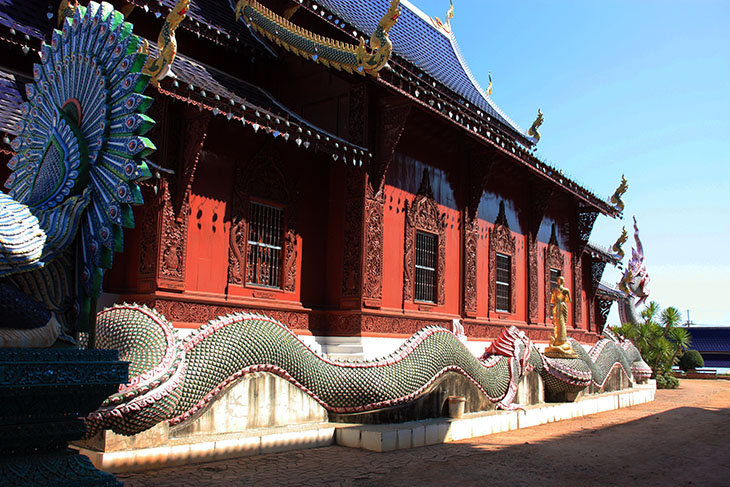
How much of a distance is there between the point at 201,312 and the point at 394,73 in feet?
15.1

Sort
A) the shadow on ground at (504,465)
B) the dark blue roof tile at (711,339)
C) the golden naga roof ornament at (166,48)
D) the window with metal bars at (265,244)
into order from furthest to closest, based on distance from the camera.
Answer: the dark blue roof tile at (711,339) → the window with metal bars at (265,244) → the golden naga roof ornament at (166,48) → the shadow on ground at (504,465)

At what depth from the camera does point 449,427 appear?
8.74 metres

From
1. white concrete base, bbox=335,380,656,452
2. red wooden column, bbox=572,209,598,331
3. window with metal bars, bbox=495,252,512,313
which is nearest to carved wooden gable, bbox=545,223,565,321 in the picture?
red wooden column, bbox=572,209,598,331

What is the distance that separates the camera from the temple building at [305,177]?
8.22 meters

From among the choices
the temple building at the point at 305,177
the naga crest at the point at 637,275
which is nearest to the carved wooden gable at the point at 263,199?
the temple building at the point at 305,177

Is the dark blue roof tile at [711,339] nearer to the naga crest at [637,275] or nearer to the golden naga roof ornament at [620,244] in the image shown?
the naga crest at [637,275]

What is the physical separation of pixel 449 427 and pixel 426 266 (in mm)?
4058

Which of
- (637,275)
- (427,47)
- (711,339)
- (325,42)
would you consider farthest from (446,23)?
(711,339)

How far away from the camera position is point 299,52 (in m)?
9.73

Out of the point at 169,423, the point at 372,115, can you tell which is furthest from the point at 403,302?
the point at 169,423

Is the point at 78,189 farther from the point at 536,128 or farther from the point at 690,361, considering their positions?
the point at 690,361

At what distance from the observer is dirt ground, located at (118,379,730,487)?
6004mm

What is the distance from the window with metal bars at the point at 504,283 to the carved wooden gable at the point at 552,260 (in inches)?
94.2

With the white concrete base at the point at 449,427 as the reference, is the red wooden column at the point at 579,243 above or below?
above
